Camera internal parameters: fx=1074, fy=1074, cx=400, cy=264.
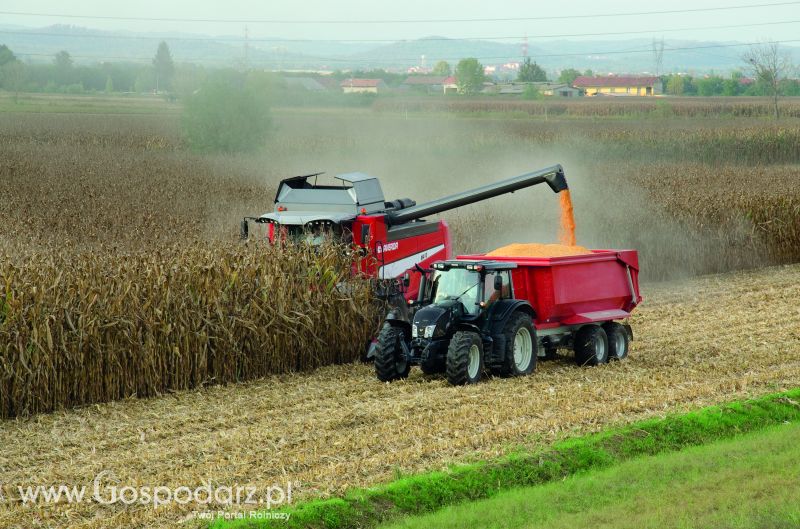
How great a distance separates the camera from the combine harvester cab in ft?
42.0

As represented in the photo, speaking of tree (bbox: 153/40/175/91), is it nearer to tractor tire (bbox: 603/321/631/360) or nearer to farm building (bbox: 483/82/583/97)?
farm building (bbox: 483/82/583/97)

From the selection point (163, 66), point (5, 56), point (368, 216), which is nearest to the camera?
point (368, 216)

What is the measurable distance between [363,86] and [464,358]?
163ft

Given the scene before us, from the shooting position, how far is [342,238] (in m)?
15.3

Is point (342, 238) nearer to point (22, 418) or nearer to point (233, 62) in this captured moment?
point (22, 418)

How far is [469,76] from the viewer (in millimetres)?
83438

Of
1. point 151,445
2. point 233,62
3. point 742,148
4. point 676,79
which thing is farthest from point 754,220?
point 676,79

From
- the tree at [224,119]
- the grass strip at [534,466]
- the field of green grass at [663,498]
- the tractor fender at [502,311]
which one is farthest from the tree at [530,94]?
the field of green grass at [663,498]

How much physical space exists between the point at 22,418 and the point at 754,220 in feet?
59.0

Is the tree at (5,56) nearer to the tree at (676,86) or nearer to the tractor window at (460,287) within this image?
the tractor window at (460,287)

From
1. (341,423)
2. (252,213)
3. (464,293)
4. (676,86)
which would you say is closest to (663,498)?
(341,423)

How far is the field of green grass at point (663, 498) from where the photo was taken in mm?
7797

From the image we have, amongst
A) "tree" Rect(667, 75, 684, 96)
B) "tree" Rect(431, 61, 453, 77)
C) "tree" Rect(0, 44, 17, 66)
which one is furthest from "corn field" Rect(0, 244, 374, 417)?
"tree" Rect(667, 75, 684, 96)

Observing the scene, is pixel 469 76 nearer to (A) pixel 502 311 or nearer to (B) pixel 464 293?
(B) pixel 464 293
